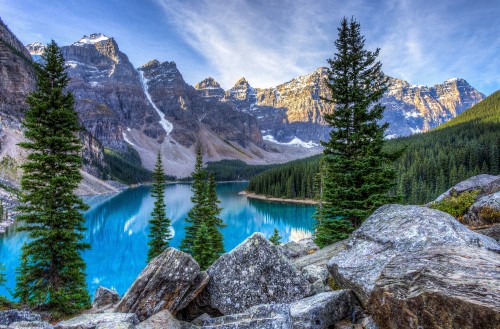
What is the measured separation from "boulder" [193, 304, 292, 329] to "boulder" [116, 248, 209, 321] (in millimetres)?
1691

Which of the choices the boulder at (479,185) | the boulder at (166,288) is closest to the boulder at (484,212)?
the boulder at (479,185)

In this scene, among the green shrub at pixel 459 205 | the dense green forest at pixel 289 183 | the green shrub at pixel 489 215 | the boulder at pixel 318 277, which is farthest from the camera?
the dense green forest at pixel 289 183

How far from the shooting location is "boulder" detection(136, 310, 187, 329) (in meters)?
6.27

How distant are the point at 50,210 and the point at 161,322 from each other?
13.9 metres

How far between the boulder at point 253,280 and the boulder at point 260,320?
5.29ft

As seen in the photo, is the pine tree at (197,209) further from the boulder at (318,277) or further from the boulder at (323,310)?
the boulder at (323,310)

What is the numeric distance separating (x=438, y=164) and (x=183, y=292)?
11344cm

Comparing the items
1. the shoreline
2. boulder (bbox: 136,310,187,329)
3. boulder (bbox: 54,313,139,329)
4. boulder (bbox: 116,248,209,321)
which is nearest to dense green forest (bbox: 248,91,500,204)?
the shoreline

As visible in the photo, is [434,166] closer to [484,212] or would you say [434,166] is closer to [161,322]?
[484,212]

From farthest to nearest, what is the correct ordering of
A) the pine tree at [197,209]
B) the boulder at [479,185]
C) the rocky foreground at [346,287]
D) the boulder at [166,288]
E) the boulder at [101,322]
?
the pine tree at [197,209] < the boulder at [479,185] < the boulder at [166,288] < the boulder at [101,322] < the rocky foreground at [346,287]

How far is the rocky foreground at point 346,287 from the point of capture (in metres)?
4.01

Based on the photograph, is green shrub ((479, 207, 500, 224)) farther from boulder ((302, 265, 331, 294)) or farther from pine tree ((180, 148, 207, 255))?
pine tree ((180, 148, 207, 255))

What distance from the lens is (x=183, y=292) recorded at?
7.52 metres

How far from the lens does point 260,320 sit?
538cm
